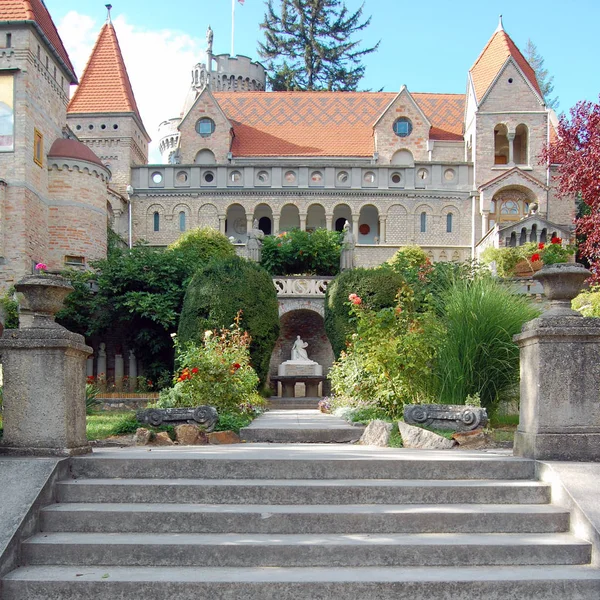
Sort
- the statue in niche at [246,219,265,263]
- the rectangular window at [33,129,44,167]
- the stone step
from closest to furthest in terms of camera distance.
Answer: the stone step, the statue in niche at [246,219,265,263], the rectangular window at [33,129,44,167]

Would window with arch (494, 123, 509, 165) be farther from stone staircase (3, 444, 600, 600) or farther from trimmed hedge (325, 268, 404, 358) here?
stone staircase (3, 444, 600, 600)

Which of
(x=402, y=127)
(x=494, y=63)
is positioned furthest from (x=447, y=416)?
(x=494, y=63)

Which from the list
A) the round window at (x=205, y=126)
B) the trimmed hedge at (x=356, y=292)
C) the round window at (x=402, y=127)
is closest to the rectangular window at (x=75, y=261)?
the trimmed hedge at (x=356, y=292)

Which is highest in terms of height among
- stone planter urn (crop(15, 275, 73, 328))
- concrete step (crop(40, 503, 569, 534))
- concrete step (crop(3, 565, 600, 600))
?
stone planter urn (crop(15, 275, 73, 328))

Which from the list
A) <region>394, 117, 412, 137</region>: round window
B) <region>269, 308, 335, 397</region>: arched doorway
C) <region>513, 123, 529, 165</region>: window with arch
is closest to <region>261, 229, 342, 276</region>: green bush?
<region>269, 308, 335, 397</region>: arched doorway

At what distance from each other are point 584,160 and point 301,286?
12716 mm

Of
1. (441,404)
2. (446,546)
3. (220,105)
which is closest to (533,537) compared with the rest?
(446,546)

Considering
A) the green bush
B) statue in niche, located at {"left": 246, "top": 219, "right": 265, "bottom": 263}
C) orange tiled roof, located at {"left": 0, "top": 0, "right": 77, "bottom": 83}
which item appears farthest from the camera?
orange tiled roof, located at {"left": 0, "top": 0, "right": 77, "bottom": 83}

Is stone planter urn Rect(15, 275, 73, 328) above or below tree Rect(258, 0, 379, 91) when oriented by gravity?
below

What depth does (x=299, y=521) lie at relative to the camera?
17.5ft

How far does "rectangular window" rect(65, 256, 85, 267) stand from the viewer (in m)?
30.5

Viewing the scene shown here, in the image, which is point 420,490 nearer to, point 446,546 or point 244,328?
point 446,546

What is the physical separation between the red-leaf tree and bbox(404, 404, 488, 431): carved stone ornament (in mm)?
6313

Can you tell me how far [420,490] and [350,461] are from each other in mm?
666
